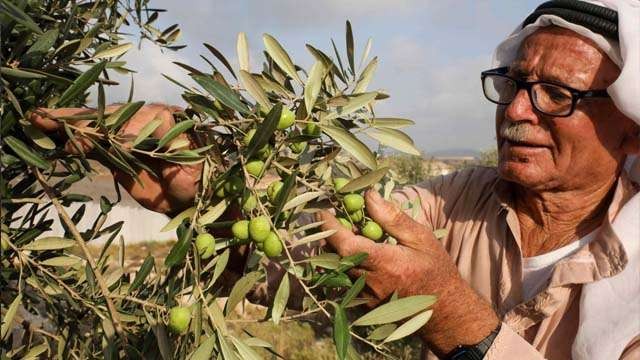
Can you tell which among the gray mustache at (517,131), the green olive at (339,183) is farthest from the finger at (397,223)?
the gray mustache at (517,131)

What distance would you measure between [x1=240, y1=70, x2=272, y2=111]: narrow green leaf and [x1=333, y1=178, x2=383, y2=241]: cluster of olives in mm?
235

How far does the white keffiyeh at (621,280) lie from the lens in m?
1.73

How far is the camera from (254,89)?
1.15m

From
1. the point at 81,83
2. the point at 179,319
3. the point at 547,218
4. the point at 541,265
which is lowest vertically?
the point at 541,265

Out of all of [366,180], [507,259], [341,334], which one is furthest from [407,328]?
[507,259]

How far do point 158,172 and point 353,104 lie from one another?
0.51 meters

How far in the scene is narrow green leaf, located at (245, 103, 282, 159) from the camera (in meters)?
1.03

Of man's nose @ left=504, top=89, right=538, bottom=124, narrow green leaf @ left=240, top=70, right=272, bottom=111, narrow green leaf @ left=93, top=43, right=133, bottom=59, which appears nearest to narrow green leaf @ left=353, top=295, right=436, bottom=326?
narrow green leaf @ left=240, top=70, right=272, bottom=111

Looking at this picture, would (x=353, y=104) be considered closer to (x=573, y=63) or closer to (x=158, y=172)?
(x=158, y=172)

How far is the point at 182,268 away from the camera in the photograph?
1176 millimetres

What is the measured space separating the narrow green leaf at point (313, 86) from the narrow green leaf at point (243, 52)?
0.16m

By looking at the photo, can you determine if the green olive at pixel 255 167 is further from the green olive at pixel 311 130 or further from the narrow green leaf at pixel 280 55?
the narrow green leaf at pixel 280 55

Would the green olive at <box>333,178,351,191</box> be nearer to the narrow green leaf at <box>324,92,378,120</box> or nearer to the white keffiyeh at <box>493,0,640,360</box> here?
the narrow green leaf at <box>324,92,378,120</box>

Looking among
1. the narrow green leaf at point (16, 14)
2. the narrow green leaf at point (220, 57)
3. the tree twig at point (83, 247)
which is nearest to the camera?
the narrow green leaf at point (16, 14)
